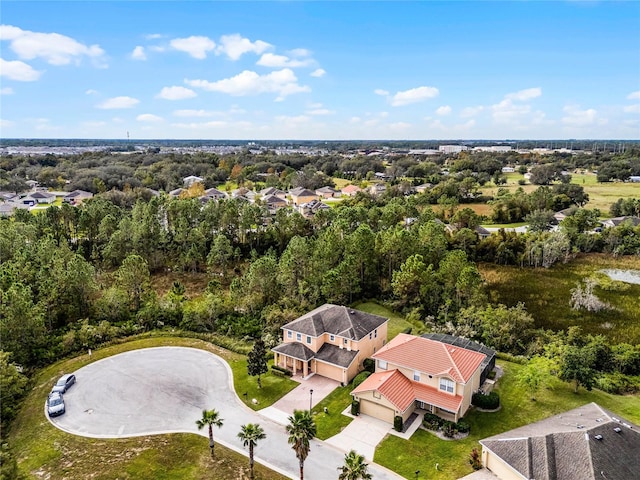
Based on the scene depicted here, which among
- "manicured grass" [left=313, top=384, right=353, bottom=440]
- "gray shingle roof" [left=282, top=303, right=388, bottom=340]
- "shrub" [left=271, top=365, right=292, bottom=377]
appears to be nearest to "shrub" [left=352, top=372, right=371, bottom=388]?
"manicured grass" [left=313, top=384, right=353, bottom=440]

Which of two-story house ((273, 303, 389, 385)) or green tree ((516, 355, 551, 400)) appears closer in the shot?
green tree ((516, 355, 551, 400))

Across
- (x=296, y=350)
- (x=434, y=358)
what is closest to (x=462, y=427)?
(x=434, y=358)

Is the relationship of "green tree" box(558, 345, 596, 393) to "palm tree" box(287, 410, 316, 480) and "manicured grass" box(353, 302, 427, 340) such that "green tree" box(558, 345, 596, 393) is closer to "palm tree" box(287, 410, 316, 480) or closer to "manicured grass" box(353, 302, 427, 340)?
"manicured grass" box(353, 302, 427, 340)

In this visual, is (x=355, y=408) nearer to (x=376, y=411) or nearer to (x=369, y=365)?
(x=376, y=411)

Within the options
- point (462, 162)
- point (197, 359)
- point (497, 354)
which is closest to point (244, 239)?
point (197, 359)

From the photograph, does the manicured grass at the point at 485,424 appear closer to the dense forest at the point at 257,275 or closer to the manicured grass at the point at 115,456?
the dense forest at the point at 257,275
